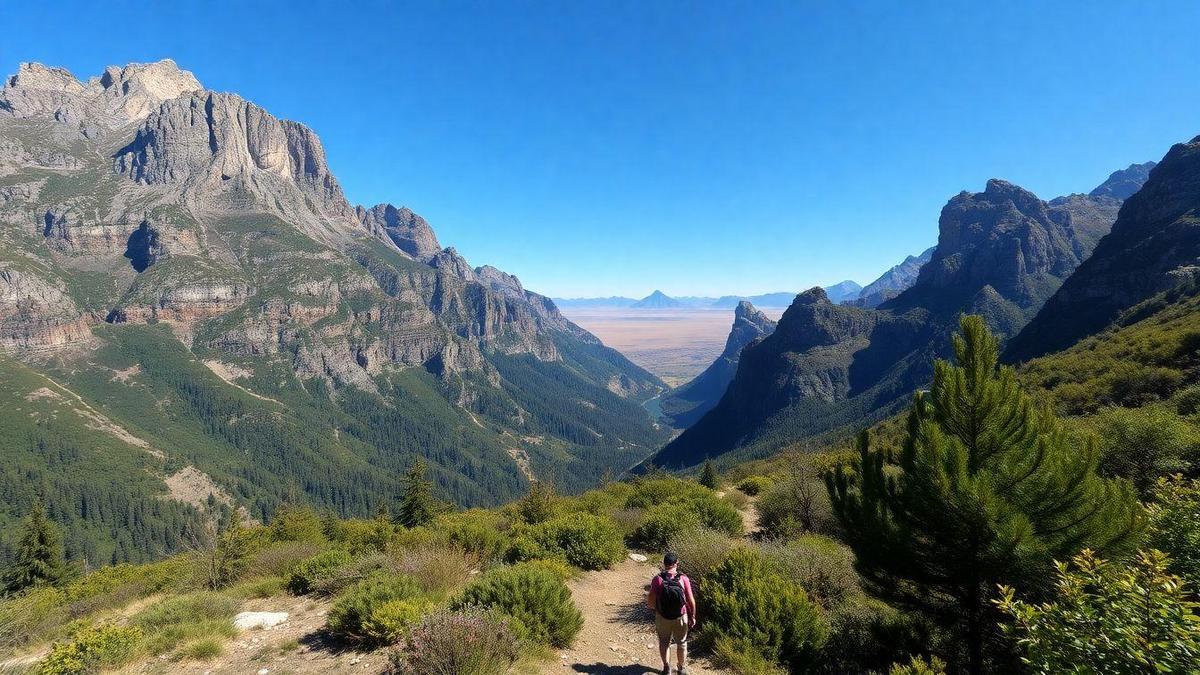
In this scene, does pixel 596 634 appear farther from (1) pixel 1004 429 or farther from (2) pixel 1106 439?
(2) pixel 1106 439

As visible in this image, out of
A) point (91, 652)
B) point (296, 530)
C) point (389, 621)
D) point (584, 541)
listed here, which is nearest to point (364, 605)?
point (389, 621)

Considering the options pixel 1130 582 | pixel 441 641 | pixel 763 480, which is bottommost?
pixel 763 480

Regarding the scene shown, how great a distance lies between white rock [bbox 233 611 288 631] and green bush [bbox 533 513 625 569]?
6.74 metres

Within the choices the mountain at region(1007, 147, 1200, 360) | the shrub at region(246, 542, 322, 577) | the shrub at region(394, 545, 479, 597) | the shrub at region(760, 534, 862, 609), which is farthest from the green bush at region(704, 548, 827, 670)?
the mountain at region(1007, 147, 1200, 360)

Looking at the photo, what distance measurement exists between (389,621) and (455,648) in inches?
99.6

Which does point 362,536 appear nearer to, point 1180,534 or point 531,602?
point 531,602

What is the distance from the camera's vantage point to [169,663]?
8898 mm

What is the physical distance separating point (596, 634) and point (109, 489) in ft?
632

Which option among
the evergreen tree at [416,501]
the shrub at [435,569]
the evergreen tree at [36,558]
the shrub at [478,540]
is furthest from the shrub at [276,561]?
the evergreen tree at [36,558]

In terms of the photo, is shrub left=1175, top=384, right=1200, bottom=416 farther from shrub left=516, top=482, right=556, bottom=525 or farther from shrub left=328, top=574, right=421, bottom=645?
shrub left=328, top=574, right=421, bottom=645

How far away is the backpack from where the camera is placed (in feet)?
26.9

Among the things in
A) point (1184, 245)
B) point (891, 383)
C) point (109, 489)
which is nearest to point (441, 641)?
point (1184, 245)

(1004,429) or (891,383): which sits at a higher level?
(1004,429)

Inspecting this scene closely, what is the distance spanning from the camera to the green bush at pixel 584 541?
14.4 m
